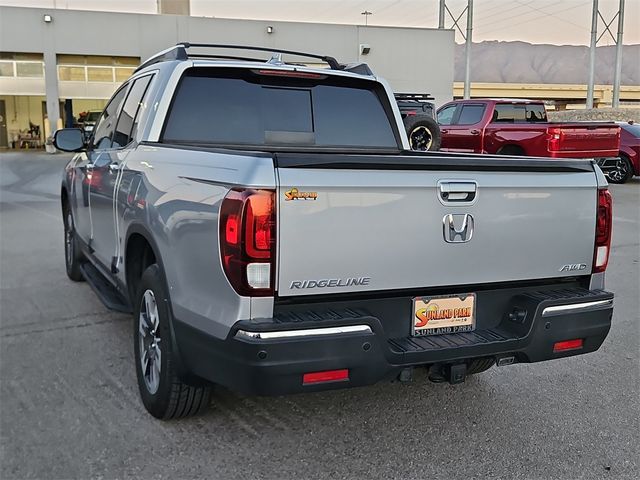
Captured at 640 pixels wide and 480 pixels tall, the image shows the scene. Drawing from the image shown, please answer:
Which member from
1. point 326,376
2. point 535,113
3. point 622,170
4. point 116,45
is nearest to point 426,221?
point 326,376

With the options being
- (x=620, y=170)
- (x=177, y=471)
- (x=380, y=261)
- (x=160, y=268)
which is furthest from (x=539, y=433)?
(x=620, y=170)

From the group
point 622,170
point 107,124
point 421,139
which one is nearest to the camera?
point 107,124

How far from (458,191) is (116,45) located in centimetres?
3198

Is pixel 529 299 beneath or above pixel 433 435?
above

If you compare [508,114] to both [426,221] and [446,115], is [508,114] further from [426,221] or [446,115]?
[426,221]

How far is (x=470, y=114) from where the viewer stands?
1630 centimetres

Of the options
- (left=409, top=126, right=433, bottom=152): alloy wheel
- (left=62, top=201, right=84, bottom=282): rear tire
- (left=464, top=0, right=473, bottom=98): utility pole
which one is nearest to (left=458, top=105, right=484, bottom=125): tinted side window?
(left=409, top=126, right=433, bottom=152): alloy wheel

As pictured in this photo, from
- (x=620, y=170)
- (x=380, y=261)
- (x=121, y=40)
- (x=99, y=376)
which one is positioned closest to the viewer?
(x=380, y=261)

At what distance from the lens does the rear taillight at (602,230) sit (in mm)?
3480

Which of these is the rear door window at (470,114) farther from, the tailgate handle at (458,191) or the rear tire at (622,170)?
the tailgate handle at (458,191)

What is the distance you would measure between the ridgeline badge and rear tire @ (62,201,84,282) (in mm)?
4280

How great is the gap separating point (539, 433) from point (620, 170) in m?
15.9

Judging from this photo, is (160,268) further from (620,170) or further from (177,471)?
(620,170)

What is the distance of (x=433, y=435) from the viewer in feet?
11.7
